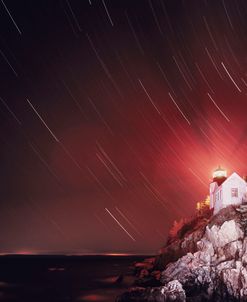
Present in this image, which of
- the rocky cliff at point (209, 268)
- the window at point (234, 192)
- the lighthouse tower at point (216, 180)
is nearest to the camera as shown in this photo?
the rocky cliff at point (209, 268)

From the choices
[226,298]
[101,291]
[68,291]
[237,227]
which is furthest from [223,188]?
[68,291]

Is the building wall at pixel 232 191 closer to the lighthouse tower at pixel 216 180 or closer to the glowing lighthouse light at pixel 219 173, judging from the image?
the lighthouse tower at pixel 216 180

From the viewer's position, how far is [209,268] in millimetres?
44312

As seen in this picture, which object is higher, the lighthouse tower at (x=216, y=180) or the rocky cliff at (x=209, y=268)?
the lighthouse tower at (x=216, y=180)

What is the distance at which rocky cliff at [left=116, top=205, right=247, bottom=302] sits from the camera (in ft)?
130

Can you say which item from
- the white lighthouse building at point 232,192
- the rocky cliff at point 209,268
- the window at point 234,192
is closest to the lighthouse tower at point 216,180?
the white lighthouse building at point 232,192

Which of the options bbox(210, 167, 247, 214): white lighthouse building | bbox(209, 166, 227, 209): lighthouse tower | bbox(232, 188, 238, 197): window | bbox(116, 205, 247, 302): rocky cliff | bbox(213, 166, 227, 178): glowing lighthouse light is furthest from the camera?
bbox(213, 166, 227, 178): glowing lighthouse light

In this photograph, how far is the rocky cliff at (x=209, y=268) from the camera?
3956cm

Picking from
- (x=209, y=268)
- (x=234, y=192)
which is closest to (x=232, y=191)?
(x=234, y=192)

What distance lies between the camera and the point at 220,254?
4544 centimetres

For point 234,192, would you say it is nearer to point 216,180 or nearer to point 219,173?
point 216,180

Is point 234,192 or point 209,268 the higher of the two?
point 234,192

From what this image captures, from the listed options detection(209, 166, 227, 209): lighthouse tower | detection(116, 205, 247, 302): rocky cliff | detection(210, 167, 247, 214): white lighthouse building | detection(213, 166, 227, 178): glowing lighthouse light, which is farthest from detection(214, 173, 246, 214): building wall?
detection(213, 166, 227, 178): glowing lighthouse light

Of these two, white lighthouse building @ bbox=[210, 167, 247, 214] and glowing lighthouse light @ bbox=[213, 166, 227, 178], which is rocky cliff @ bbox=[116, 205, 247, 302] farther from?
glowing lighthouse light @ bbox=[213, 166, 227, 178]
